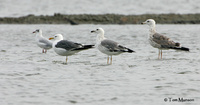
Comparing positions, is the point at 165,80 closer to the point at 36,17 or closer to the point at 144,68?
the point at 144,68

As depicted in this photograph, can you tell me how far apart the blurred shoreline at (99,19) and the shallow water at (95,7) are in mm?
3414

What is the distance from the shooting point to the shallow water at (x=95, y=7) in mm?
42400

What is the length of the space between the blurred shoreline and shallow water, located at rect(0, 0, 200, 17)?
341 cm

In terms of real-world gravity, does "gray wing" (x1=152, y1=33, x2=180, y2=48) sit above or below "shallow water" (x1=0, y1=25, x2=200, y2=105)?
above

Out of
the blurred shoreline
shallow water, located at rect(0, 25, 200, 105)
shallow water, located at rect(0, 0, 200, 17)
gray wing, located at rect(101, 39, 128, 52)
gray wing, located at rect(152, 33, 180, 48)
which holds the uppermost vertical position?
shallow water, located at rect(0, 0, 200, 17)

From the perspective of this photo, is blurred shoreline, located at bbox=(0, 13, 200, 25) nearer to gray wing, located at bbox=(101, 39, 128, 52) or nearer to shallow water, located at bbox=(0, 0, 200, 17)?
shallow water, located at bbox=(0, 0, 200, 17)

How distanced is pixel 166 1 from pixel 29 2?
18.5 meters

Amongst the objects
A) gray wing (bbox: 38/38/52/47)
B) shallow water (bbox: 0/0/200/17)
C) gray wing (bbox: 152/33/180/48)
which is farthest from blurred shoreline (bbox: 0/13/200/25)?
gray wing (bbox: 152/33/180/48)

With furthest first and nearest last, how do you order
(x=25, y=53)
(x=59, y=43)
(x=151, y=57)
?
(x=25, y=53)
(x=151, y=57)
(x=59, y=43)

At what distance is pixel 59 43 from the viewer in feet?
46.2

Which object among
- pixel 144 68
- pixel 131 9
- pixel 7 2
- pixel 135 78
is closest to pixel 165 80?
pixel 135 78

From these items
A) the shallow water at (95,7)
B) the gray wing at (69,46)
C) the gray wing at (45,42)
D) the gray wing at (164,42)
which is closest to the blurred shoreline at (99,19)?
the shallow water at (95,7)

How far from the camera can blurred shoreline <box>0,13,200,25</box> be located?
36.0m

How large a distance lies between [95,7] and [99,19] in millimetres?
10055
